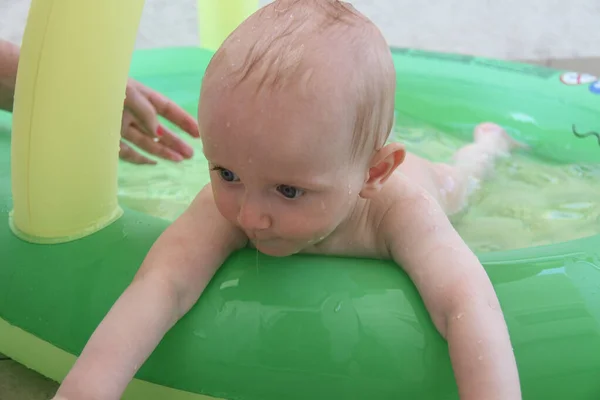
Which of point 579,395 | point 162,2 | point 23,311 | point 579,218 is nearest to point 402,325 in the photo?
point 579,395

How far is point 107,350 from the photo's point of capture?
66 cm

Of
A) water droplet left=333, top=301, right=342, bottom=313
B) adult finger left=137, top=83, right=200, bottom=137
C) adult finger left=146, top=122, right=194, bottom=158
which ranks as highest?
water droplet left=333, top=301, right=342, bottom=313

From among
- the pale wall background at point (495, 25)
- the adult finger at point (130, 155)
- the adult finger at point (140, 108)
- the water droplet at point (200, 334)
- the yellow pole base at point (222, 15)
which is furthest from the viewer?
the pale wall background at point (495, 25)

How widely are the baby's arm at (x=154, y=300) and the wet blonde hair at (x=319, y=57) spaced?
179mm

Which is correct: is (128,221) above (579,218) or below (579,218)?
above

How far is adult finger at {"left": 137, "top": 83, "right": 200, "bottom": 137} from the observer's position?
3.87 ft

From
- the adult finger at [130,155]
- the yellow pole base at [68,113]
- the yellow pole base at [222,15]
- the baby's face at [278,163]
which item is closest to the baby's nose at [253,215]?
the baby's face at [278,163]

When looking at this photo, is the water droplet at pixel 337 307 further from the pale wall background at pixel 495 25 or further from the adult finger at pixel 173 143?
the pale wall background at pixel 495 25

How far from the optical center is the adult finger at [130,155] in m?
1.24

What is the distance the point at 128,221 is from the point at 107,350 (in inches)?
8.8

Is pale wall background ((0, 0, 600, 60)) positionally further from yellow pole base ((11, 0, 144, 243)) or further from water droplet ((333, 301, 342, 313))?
water droplet ((333, 301, 342, 313))

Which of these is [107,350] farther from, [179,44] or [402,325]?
[179,44]

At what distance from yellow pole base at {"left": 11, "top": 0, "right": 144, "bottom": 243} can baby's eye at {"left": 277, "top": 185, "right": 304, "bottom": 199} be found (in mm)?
276

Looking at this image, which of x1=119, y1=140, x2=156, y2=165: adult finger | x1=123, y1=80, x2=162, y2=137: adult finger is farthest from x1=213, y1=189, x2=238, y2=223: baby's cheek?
x1=119, y1=140, x2=156, y2=165: adult finger
